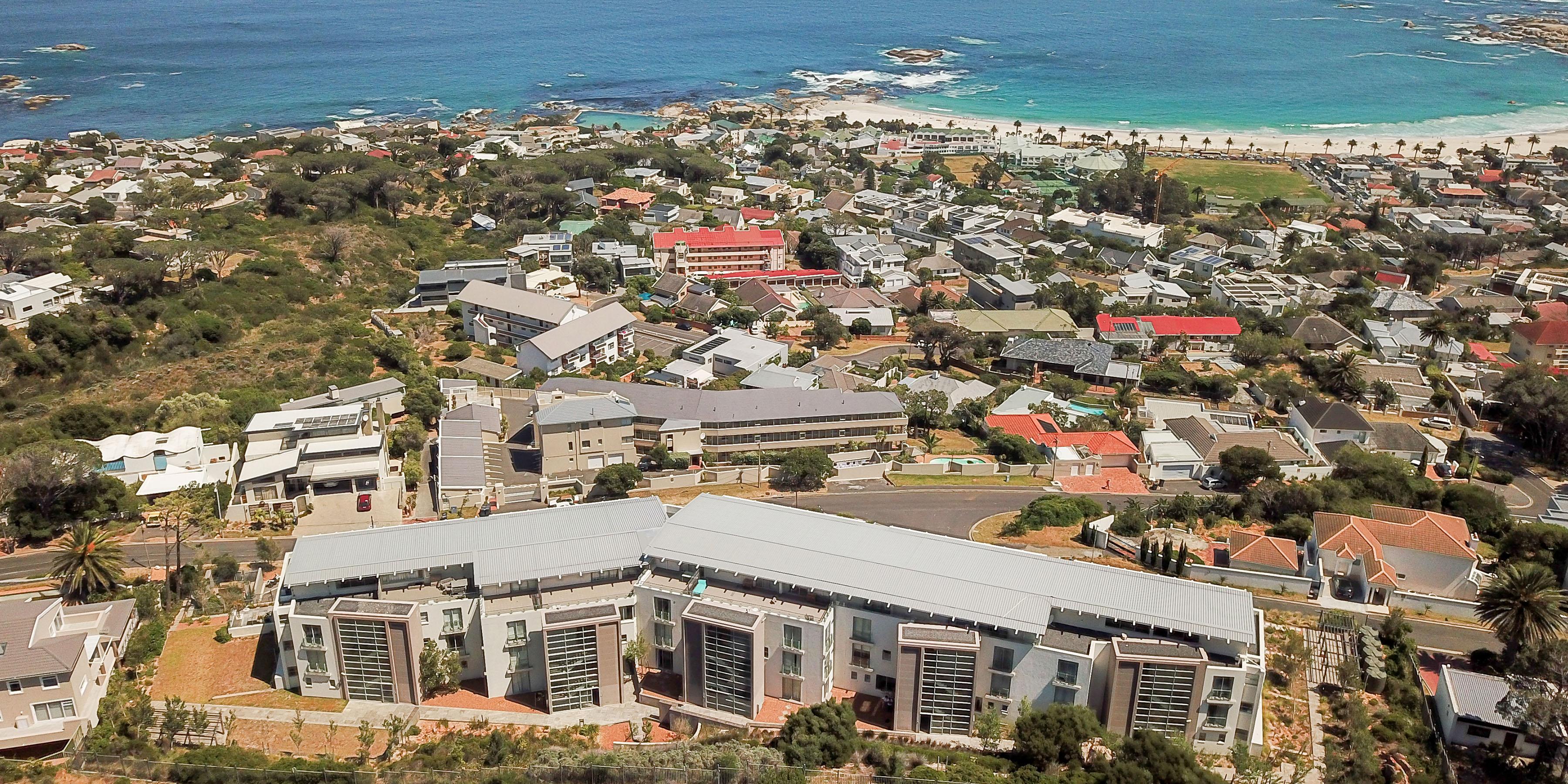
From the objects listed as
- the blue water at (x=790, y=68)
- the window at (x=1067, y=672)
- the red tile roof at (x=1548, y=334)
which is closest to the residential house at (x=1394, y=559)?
the window at (x=1067, y=672)

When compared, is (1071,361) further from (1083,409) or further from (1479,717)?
(1479,717)

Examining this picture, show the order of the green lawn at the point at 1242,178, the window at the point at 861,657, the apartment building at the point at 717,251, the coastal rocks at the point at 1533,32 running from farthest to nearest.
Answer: the coastal rocks at the point at 1533,32
the green lawn at the point at 1242,178
the apartment building at the point at 717,251
the window at the point at 861,657

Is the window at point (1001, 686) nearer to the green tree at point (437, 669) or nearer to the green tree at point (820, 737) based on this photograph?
the green tree at point (820, 737)

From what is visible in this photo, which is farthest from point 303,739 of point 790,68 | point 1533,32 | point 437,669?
point 1533,32

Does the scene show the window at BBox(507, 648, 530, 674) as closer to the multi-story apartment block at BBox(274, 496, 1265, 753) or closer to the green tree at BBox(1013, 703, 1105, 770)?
the multi-story apartment block at BBox(274, 496, 1265, 753)

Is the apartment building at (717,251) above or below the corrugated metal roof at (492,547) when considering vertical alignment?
below

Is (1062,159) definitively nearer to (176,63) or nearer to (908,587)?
(908,587)
